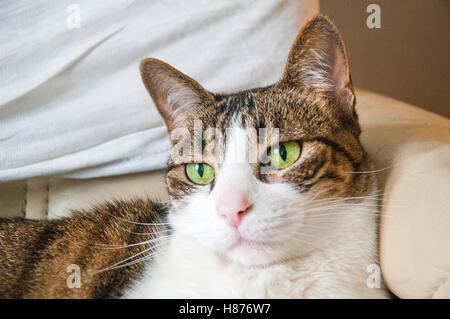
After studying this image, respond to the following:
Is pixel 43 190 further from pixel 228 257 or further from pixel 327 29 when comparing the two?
pixel 327 29

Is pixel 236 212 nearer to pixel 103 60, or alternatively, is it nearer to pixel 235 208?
pixel 235 208

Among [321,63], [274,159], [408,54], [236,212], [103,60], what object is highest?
[408,54]

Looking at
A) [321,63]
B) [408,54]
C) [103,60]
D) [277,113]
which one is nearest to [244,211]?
[277,113]

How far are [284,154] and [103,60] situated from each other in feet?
2.25

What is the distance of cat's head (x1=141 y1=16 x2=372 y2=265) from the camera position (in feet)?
2.27

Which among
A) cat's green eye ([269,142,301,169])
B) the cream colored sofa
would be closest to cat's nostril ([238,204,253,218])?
→ cat's green eye ([269,142,301,169])

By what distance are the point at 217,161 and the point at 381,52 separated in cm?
121

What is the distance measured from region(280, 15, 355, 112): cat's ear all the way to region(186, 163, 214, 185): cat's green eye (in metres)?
0.26

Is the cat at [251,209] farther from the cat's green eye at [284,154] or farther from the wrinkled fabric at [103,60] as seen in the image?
the wrinkled fabric at [103,60]

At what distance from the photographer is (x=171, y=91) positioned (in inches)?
36.7

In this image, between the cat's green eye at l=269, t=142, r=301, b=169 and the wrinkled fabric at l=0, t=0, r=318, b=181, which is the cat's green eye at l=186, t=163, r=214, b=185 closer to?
the cat's green eye at l=269, t=142, r=301, b=169

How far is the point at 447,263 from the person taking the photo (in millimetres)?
597
